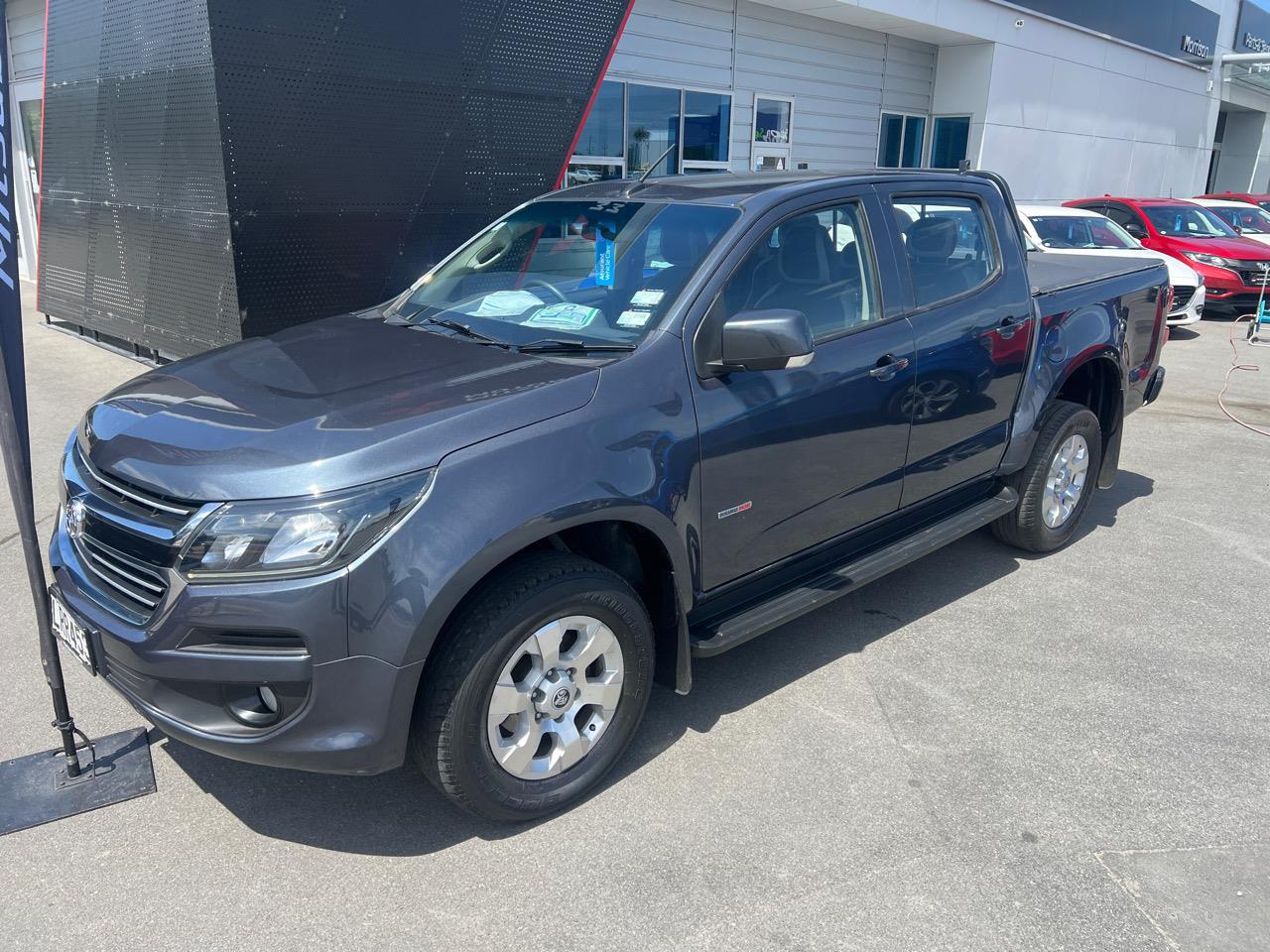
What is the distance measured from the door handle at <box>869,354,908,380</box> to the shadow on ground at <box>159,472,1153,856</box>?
1.17 metres

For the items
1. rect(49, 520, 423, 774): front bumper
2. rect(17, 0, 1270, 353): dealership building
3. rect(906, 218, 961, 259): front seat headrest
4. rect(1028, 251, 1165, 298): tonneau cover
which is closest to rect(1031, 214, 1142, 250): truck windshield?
rect(17, 0, 1270, 353): dealership building

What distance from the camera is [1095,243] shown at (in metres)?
12.5

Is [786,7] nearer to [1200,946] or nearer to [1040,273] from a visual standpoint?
[1040,273]

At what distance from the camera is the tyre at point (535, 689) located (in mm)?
2648

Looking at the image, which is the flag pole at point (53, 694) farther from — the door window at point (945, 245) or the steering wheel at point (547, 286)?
the door window at point (945, 245)

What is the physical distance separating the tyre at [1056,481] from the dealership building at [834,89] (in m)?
4.28

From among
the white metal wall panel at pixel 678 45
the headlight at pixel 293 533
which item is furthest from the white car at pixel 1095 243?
the headlight at pixel 293 533

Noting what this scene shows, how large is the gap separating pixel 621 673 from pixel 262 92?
6.38 meters

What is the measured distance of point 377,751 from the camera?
2559mm

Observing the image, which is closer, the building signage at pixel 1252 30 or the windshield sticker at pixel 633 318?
the windshield sticker at pixel 633 318

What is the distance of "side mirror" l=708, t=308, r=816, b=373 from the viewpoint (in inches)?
120

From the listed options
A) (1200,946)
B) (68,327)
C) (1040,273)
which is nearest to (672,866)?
(1200,946)

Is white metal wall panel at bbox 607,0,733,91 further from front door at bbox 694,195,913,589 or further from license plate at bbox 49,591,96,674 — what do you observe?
license plate at bbox 49,591,96,674

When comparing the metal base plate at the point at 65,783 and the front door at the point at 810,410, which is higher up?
the front door at the point at 810,410
